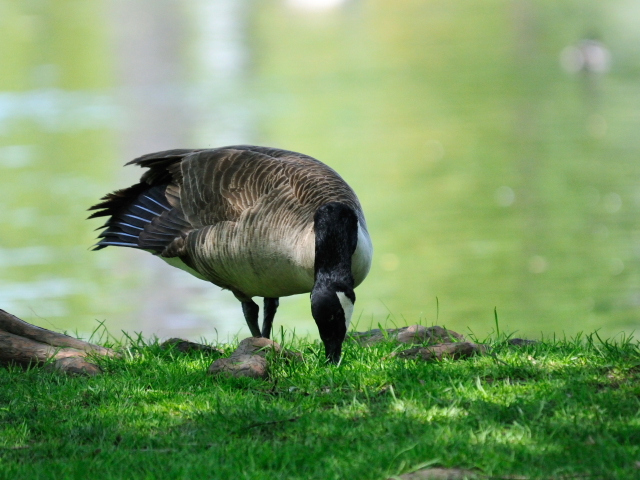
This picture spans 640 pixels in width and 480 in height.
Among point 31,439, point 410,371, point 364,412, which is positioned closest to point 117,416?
point 31,439

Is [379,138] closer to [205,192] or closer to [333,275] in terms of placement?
[205,192]

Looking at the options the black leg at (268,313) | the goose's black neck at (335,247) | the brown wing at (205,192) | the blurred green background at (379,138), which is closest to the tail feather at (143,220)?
the brown wing at (205,192)

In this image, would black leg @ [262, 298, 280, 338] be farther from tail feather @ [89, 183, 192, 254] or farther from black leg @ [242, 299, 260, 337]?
tail feather @ [89, 183, 192, 254]

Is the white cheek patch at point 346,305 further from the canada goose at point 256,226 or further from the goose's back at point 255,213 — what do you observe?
the goose's back at point 255,213

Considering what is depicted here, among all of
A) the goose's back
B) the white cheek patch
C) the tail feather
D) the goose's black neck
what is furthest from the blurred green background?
the white cheek patch

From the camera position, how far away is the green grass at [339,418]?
3736 millimetres

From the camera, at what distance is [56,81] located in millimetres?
25766

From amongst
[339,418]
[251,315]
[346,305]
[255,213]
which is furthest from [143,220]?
[339,418]

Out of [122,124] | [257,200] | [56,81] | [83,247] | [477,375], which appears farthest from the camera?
[56,81]

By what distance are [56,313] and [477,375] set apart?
9026 millimetres

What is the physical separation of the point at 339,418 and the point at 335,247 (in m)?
1.55

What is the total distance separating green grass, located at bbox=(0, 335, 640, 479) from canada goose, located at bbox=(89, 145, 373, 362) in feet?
2.16

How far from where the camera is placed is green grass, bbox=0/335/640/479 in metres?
3.74

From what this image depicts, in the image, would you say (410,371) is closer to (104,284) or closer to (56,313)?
(56,313)
